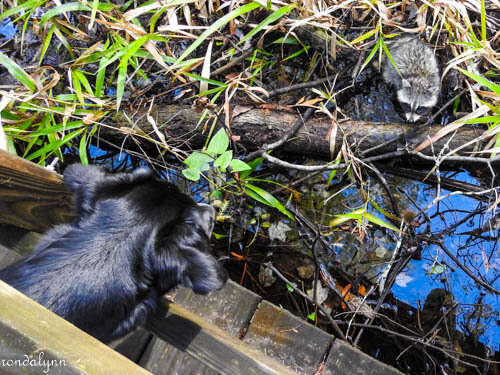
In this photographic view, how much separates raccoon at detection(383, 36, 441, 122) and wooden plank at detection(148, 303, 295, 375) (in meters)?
1.67

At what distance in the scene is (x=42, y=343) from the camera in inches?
31.1

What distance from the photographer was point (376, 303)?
267cm

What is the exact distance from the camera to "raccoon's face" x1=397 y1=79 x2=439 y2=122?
2451 mm

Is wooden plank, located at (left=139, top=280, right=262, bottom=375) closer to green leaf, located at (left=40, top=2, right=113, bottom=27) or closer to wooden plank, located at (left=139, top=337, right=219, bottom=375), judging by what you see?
wooden plank, located at (left=139, top=337, right=219, bottom=375)

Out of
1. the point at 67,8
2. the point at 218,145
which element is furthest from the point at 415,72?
the point at 67,8

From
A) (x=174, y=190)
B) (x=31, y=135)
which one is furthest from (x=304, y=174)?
(x=31, y=135)

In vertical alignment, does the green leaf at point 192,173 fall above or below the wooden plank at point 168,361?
above

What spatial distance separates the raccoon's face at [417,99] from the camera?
245 centimetres

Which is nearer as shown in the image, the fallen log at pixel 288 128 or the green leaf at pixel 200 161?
the green leaf at pixel 200 161

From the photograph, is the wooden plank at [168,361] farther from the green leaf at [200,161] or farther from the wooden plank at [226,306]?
the green leaf at [200,161]

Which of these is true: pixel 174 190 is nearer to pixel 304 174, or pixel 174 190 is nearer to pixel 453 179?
pixel 304 174

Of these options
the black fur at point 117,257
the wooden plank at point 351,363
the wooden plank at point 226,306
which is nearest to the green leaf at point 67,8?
the black fur at point 117,257

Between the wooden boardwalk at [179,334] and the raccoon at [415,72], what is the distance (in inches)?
58.6

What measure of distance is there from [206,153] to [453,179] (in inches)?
64.9
